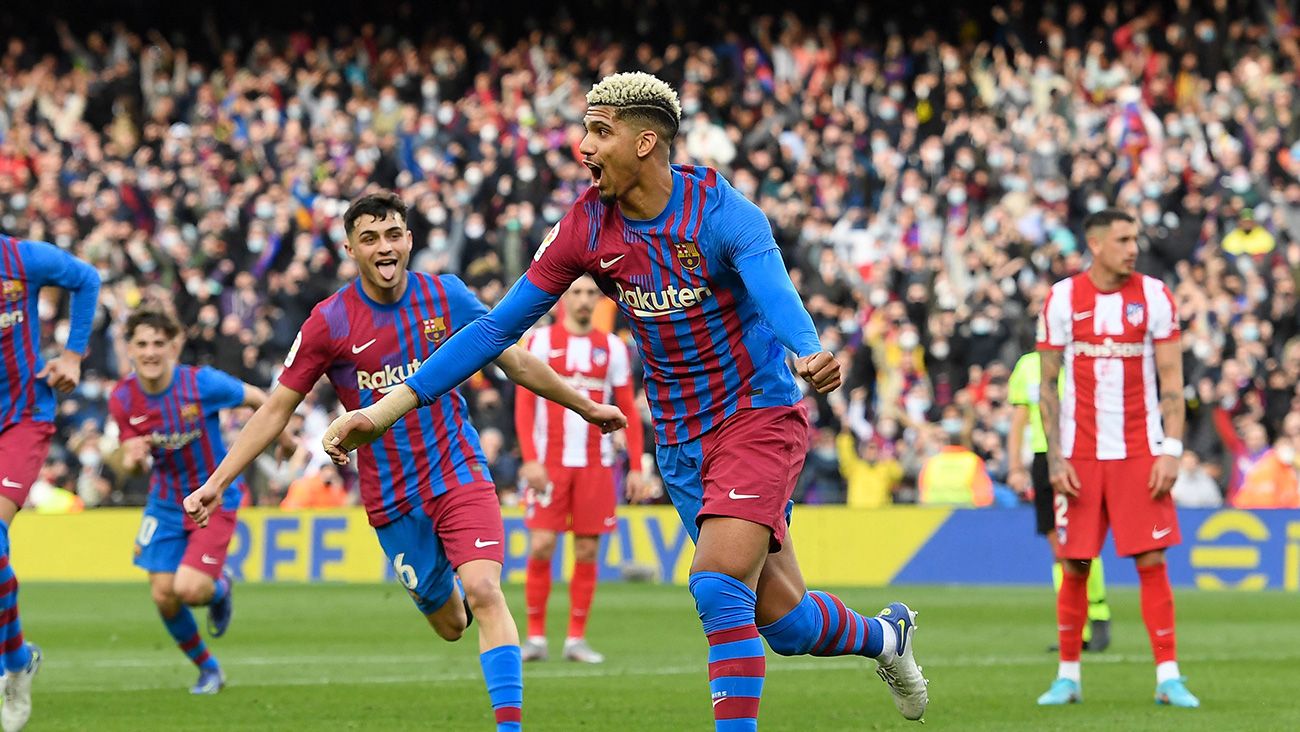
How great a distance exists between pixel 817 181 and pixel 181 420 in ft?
55.9

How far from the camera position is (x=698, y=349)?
7.25m

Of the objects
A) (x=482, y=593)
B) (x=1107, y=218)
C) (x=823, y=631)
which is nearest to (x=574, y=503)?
(x=1107, y=218)

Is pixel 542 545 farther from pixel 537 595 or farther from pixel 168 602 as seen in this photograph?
pixel 168 602

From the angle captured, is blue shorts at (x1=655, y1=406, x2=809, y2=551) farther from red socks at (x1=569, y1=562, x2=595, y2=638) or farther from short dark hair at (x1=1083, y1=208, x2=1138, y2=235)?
red socks at (x1=569, y1=562, x2=595, y2=638)

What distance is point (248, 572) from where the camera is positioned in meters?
24.1

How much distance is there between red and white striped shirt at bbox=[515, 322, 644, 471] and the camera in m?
14.4

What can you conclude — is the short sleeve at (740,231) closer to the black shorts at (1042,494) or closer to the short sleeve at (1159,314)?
the short sleeve at (1159,314)

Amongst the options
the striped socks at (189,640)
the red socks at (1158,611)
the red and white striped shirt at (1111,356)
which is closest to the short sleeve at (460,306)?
the red and white striped shirt at (1111,356)

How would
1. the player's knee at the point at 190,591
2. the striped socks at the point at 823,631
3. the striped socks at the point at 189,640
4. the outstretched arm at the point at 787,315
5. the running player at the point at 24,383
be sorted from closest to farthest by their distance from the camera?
the outstretched arm at the point at 787,315, the striped socks at the point at 823,631, the running player at the point at 24,383, the striped socks at the point at 189,640, the player's knee at the point at 190,591

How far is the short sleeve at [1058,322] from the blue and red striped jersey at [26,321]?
5.00 metres

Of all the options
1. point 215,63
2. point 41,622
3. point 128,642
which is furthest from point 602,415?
point 215,63

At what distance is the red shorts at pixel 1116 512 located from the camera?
34.5 feet

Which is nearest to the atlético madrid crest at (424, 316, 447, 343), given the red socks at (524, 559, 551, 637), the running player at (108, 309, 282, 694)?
the running player at (108, 309, 282, 694)

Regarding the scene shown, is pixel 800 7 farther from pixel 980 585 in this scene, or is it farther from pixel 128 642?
pixel 128 642
